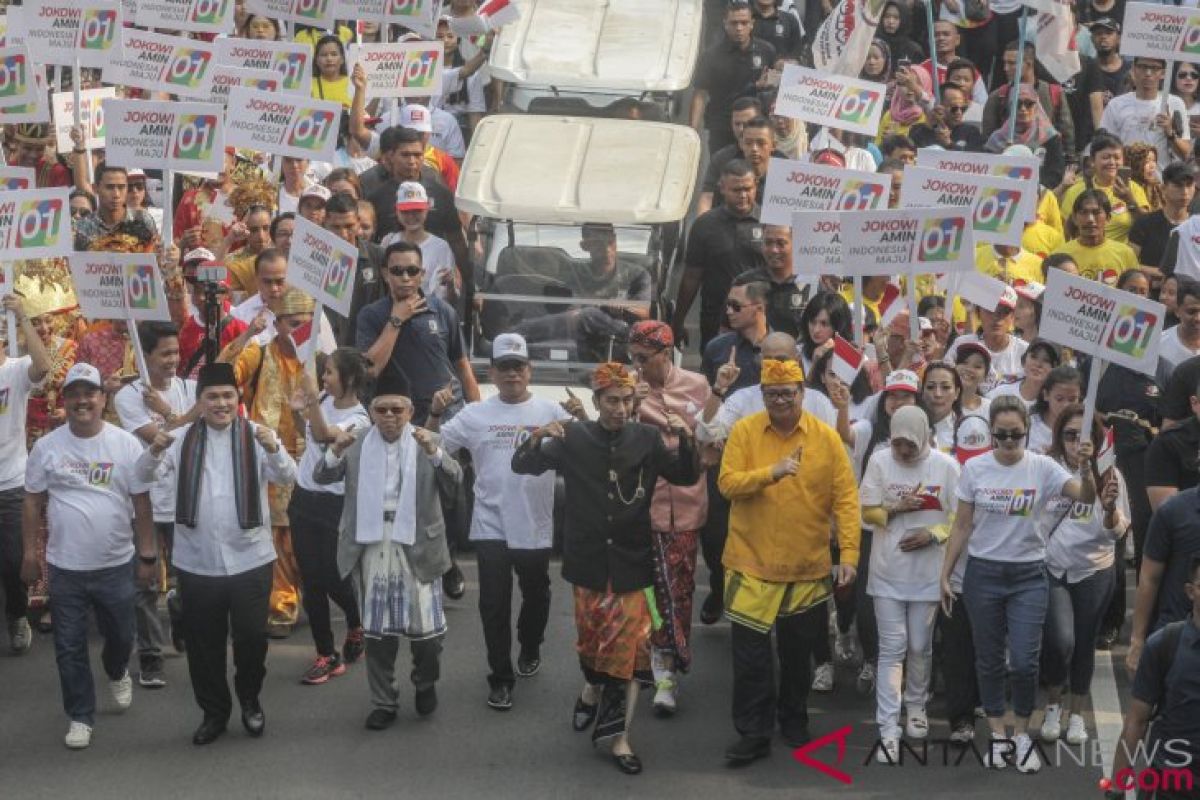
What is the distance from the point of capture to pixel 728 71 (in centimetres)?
2153

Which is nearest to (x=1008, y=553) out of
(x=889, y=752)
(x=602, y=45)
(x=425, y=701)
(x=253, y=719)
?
(x=889, y=752)

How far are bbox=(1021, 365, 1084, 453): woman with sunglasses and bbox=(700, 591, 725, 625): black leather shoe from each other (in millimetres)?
2092

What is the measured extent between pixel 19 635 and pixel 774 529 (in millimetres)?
4439

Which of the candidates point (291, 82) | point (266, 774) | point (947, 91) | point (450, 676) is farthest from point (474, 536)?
point (947, 91)

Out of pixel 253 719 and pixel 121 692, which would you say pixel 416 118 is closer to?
pixel 121 692

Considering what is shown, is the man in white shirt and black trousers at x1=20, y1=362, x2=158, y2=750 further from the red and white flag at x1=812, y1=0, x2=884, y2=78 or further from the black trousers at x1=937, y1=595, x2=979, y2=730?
the red and white flag at x1=812, y1=0, x2=884, y2=78

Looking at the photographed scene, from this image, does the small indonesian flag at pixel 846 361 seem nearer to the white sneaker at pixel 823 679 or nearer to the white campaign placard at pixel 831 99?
the white sneaker at pixel 823 679

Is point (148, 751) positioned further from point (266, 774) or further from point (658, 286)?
point (658, 286)

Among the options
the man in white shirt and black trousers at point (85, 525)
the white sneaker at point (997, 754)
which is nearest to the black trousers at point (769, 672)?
the white sneaker at point (997, 754)

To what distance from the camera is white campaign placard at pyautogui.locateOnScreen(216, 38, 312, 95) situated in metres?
17.3

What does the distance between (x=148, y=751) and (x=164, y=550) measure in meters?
2.24

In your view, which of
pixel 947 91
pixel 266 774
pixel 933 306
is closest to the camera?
pixel 266 774

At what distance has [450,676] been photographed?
13.2m

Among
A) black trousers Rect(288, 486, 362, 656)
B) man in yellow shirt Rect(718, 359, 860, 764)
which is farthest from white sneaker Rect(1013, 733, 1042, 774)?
black trousers Rect(288, 486, 362, 656)
